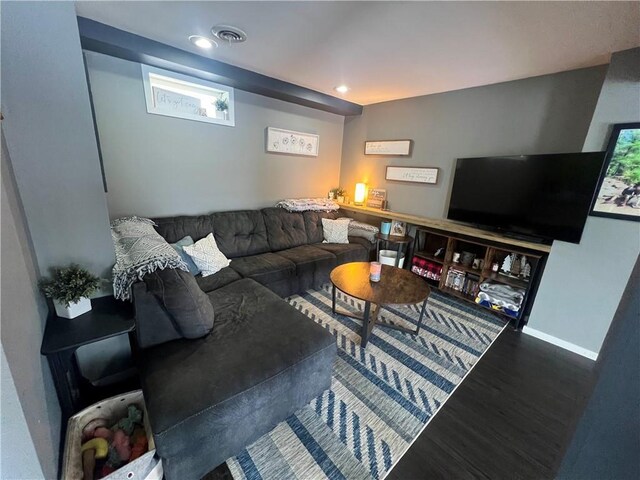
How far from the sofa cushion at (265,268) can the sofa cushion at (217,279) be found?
0.29ft

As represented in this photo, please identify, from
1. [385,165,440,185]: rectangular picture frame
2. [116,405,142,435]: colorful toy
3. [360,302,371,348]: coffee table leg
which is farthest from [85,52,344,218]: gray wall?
[360,302,371,348]: coffee table leg

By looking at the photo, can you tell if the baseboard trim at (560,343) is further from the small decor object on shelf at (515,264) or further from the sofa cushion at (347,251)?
the sofa cushion at (347,251)

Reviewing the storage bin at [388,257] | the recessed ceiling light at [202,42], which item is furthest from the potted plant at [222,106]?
the storage bin at [388,257]

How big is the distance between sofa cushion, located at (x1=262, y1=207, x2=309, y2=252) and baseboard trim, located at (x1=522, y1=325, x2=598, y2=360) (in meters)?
2.51

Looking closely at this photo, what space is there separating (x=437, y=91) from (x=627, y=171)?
74.4 inches

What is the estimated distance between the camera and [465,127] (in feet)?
9.53

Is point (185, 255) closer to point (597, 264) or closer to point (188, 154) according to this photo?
point (188, 154)

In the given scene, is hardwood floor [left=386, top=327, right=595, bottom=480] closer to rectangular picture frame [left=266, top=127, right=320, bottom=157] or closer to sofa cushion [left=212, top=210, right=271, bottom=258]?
sofa cushion [left=212, top=210, right=271, bottom=258]

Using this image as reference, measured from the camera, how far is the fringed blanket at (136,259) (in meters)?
1.33

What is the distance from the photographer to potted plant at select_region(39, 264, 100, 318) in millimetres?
1159

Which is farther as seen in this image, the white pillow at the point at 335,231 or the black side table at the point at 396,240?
the white pillow at the point at 335,231

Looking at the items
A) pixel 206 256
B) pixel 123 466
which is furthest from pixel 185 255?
pixel 123 466

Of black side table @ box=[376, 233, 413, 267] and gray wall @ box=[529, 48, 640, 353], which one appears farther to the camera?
black side table @ box=[376, 233, 413, 267]

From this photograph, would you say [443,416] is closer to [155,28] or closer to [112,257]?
[112,257]
